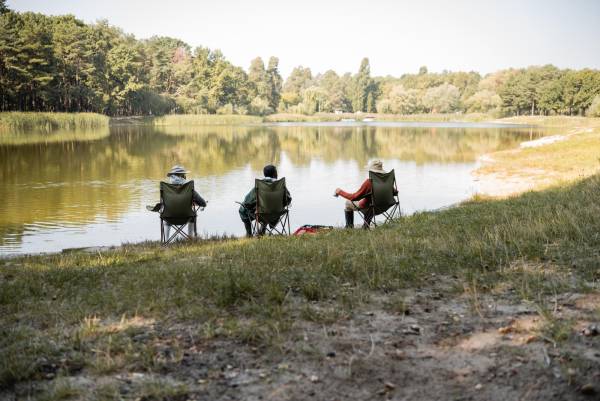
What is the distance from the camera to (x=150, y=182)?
17453 mm

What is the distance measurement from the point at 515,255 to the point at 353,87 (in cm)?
13276

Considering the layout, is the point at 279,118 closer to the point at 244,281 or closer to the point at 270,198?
the point at 270,198

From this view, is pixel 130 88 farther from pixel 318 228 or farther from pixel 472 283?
pixel 472 283

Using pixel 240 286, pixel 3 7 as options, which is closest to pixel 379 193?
pixel 240 286

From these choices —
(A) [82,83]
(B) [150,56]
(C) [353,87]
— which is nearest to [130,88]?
(A) [82,83]

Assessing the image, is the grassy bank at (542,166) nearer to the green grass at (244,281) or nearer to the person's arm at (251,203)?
the person's arm at (251,203)

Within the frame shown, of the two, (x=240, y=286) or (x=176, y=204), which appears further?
(x=176, y=204)

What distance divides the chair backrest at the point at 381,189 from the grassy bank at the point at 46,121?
3978cm

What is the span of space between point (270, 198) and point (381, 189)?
1911 millimetres

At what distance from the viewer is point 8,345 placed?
11.2 ft

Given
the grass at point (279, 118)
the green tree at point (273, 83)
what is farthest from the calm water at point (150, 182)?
the green tree at point (273, 83)

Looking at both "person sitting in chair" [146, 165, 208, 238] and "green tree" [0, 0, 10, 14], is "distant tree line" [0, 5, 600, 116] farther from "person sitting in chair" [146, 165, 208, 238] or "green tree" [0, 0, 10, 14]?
"person sitting in chair" [146, 165, 208, 238]

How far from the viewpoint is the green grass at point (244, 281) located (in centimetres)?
341

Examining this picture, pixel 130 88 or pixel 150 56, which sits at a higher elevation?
pixel 150 56
